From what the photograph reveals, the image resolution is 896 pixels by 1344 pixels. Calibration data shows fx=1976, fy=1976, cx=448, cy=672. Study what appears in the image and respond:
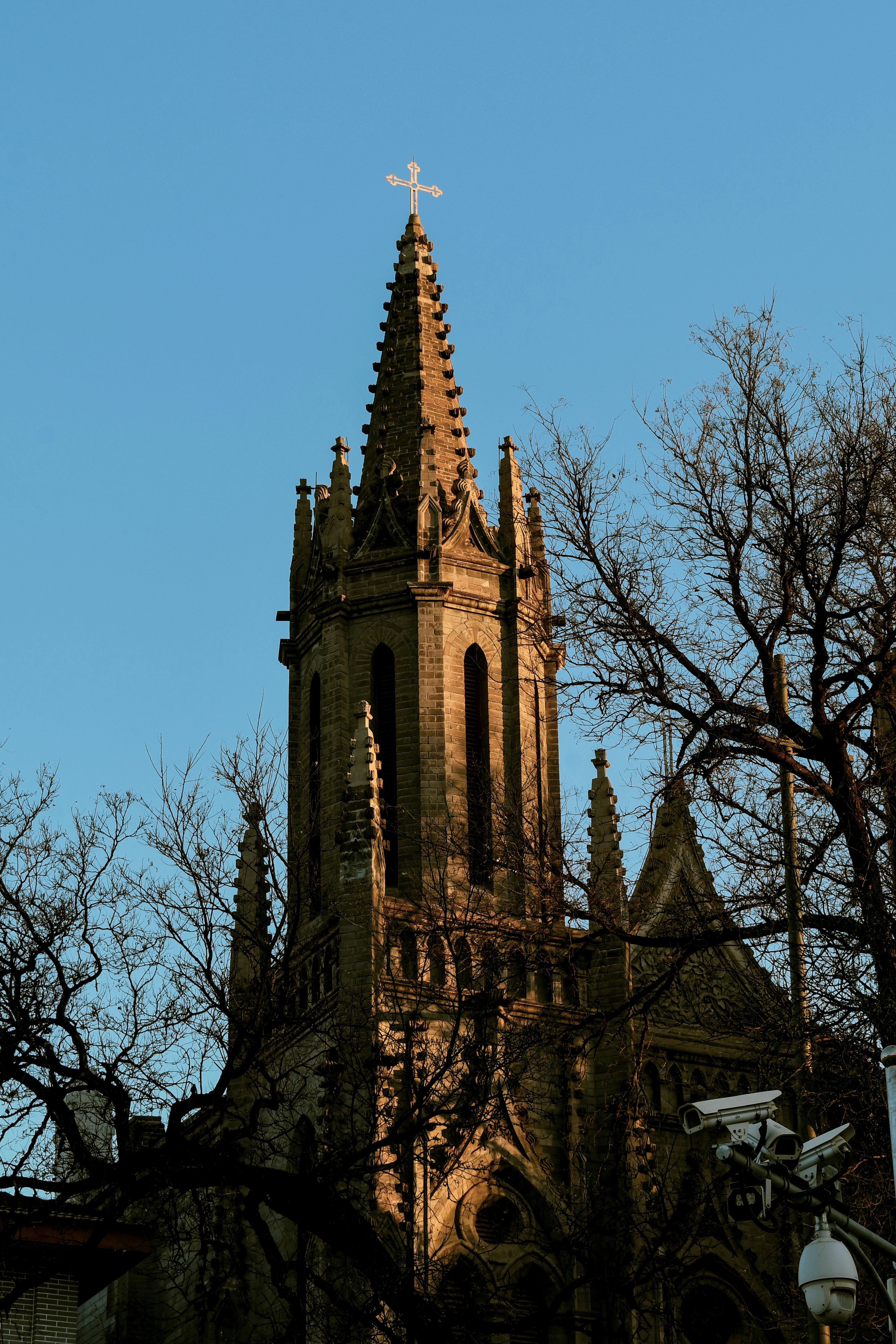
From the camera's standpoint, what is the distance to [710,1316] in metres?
30.7

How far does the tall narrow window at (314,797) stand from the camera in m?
32.0

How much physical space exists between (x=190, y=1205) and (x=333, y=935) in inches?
256

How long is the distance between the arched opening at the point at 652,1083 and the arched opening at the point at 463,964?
A: 12.9 ft

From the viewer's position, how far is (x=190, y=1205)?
24.2m

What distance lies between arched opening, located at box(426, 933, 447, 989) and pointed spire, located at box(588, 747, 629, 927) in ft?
7.90

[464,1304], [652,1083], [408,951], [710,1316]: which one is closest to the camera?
[464,1304]

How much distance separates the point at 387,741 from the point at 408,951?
411 centimetres

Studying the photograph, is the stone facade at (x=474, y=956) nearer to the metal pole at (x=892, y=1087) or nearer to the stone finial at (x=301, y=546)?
the stone finial at (x=301, y=546)

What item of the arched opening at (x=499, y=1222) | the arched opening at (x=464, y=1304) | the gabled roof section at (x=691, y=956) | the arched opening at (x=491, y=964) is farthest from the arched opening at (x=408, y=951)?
the arched opening at (x=464, y=1304)

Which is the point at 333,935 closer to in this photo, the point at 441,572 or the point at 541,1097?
the point at 541,1097

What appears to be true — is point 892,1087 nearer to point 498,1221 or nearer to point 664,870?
point 498,1221

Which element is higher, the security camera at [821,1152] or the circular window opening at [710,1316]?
the circular window opening at [710,1316]

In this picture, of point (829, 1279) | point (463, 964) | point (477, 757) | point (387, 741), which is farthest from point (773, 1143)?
point (387, 741)

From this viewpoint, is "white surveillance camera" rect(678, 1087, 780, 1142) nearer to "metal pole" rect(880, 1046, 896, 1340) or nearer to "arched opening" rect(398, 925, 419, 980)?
"metal pole" rect(880, 1046, 896, 1340)
